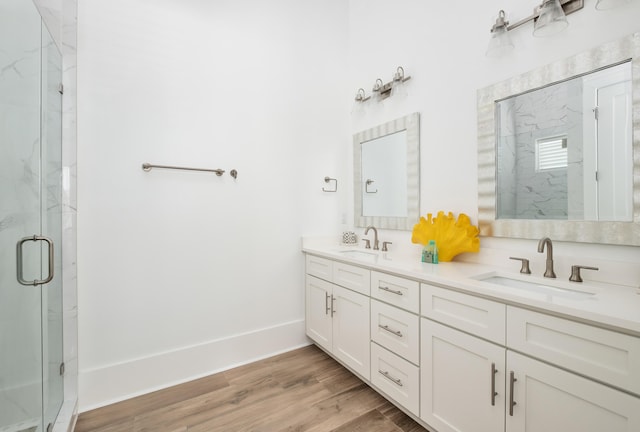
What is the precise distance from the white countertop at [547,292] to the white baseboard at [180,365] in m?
1.01

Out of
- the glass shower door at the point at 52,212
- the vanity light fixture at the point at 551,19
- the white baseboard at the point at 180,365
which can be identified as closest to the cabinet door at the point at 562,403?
the vanity light fixture at the point at 551,19

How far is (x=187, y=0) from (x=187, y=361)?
245 centimetres

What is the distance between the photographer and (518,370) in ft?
3.50

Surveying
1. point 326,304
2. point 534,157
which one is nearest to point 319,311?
point 326,304

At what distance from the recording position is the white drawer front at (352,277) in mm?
1784

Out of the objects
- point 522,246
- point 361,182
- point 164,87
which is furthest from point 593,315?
point 164,87

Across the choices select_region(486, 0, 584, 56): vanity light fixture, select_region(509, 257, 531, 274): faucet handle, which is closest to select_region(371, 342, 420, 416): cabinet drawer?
select_region(509, 257, 531, 274): faucet handle

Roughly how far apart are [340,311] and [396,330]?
1.73 feet

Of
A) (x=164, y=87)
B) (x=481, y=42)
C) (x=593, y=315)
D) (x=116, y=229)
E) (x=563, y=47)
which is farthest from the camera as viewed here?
(x=164, y=87)

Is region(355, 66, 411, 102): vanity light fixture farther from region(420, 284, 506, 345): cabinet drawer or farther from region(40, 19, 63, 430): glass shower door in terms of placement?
region(40, 19, 63, 430): glass shower door

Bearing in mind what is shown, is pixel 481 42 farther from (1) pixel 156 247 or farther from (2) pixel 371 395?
(1) pixel 156 247

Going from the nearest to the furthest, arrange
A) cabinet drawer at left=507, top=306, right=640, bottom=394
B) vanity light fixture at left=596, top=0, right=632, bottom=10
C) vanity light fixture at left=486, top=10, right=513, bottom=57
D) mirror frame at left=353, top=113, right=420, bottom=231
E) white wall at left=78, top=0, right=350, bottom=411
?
1. cabinet drawer at left=507, top=306, right=640, bottom=394
2. vanity light fixture at left=596, top=0, right=632, bottom=10
3. vanity light fixture at left=486, top=10, right=513, bottom=57
4. white wall at left=78, top=0, right=350, bottom=411
5. mirror frame at left=353, top=113, right=420, bottom=231

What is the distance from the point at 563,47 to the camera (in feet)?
4.43

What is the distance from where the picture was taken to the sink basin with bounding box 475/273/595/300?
1155 millimetres
